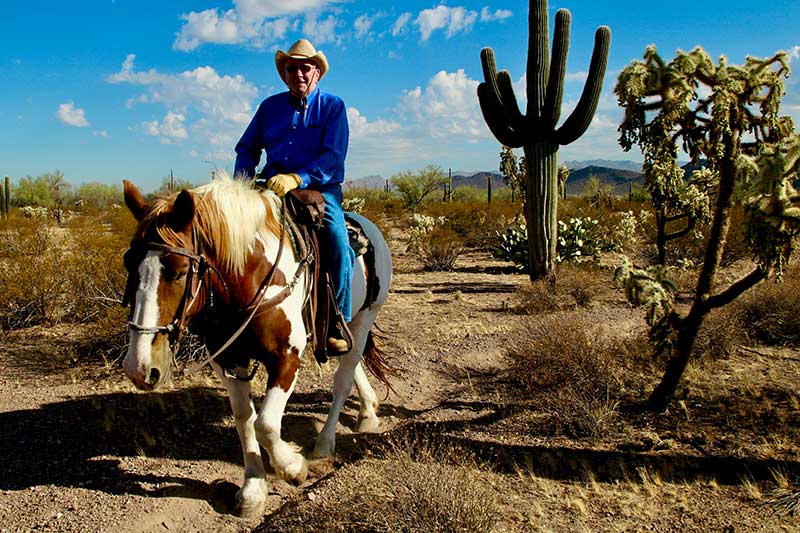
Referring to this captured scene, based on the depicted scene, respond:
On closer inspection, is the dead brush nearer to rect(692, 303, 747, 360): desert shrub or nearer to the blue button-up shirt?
the blue button-up shirt

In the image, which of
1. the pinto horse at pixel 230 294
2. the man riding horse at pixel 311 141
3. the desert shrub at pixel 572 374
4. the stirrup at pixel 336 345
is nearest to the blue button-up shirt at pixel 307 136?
the man riding horse at pixel 311 141

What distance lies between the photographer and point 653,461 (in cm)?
411

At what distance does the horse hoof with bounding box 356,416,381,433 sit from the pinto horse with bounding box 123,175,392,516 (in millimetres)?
1056

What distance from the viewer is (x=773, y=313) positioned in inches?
291

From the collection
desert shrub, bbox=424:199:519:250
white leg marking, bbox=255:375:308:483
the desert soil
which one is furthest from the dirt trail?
desert shrub, bbox=424:199:519:250

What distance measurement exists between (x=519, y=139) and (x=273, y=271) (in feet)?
29.1

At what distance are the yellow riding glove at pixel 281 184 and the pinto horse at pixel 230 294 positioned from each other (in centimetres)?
5

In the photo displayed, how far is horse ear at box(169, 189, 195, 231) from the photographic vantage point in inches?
110

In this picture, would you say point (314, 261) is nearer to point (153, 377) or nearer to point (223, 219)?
point (223, 219)

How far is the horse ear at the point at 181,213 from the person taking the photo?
9.13 ft

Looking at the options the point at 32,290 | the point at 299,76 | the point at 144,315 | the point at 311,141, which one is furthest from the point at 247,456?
the point at 32,290

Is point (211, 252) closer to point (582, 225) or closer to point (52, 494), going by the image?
point (52, 494)

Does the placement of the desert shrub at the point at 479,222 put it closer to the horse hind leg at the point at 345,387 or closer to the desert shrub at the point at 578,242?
the desert shrub at the point at 578,242

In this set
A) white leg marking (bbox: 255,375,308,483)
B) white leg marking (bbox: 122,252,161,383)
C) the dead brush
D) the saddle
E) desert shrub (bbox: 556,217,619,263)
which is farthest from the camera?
desert shrub (bbox: 556,217,619,263)
